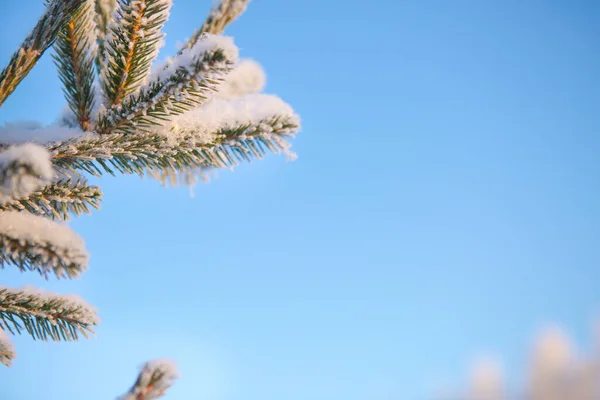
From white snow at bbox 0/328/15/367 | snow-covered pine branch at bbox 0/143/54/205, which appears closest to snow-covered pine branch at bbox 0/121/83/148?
snow-covered pine branch at bbox 0/143/54/205

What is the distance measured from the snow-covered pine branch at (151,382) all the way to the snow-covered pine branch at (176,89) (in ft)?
2.26

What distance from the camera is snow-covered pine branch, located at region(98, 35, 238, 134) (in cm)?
98

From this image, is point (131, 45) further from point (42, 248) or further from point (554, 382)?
point (554, 382)

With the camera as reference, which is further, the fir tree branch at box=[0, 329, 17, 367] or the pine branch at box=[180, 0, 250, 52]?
the pine branch at box=[180, 0, 250, 52]

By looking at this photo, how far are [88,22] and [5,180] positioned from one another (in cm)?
83

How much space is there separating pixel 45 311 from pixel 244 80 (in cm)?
113

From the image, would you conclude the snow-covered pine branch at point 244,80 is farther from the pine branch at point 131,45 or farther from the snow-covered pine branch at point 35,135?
the snow-covered pine branch at point 35,135

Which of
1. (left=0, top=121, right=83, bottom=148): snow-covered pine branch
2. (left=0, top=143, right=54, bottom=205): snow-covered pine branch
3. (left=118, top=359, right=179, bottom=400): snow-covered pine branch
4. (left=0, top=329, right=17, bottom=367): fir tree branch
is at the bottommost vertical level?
(left=0, top=329, right=17, bottom=367): fir tree branch

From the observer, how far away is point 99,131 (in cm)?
124

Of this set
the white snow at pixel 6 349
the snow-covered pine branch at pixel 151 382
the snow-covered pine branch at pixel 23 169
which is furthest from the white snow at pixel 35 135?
the snow-covered pine branch at pixel 151 382

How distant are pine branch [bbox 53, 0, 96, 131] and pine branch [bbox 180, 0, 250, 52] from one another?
14.6 inches

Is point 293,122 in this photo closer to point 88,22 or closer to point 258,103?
point 258,103

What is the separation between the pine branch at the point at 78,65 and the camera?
4.28ft

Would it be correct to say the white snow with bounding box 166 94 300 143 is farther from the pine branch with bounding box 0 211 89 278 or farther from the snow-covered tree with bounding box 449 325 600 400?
the snow-covered tree with bounding box 449 325 600 400
